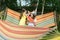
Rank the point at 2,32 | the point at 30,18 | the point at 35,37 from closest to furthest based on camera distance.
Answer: the point at 2,32
the point at 35,37
the point at 30,18

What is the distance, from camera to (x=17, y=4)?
11016mm

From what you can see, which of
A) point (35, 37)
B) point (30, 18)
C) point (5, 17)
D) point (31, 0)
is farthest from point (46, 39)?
point (31, 0)

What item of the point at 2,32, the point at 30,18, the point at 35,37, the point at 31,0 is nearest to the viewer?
the point at 2,32

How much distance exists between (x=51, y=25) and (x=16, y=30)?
164 centimetres

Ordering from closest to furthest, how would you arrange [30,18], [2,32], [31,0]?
[2,32], [30,18], [31,0]

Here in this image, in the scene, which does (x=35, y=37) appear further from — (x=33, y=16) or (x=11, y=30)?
(x=33, y=16)

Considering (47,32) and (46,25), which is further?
(46,25)

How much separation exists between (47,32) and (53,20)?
4.59ft

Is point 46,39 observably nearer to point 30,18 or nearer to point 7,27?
point 7,27

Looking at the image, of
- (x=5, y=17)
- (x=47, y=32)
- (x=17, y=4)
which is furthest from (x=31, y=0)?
(x=47, y=32)

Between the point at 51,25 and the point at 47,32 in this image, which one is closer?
the point at 47,32

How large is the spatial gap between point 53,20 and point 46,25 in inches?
10.9

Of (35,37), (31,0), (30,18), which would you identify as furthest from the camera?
(31,0)

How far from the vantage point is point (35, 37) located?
5832mm
